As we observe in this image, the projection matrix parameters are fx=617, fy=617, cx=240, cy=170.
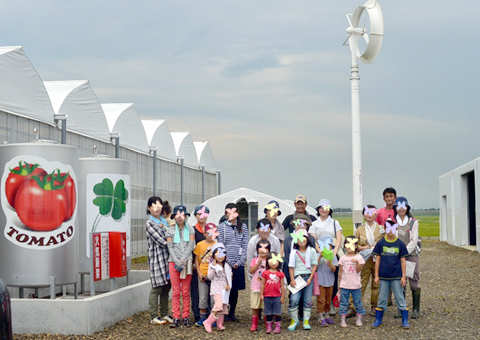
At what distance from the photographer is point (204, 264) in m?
8.67

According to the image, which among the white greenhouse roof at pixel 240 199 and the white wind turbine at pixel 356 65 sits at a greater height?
the white wind turbine at pixel 356 65

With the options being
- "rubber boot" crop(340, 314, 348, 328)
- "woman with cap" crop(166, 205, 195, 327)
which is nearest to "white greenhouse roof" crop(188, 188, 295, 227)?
"rubber boot" crop(340, 314, 348, 328)

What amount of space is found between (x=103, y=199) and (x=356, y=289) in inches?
180

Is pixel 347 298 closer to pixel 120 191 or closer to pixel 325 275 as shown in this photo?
pixel 325 275

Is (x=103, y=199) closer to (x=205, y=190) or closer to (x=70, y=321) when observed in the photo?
(x=70, y=321)

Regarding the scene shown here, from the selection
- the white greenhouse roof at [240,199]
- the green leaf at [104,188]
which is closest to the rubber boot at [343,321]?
the green leaf at [104,188]

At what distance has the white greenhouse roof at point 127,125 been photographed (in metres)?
21.8

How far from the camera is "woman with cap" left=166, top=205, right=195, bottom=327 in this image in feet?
28.3

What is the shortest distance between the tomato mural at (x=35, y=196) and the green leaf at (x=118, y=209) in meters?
1.87

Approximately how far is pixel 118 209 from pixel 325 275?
4016 millimetres

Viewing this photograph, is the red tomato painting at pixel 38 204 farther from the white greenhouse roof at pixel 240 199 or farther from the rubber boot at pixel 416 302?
the white greenhouse roof at pixel 240 199

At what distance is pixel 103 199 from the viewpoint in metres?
10.5

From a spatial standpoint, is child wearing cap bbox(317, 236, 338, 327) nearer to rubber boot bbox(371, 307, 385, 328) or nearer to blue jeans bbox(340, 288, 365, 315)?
blue jeans bbox(340, 288, 365, 315)

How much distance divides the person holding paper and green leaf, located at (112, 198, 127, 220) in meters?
3.66
